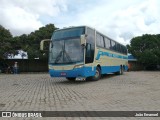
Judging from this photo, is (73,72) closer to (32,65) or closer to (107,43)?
(107,43)

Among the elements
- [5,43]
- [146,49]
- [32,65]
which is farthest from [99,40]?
[146,49]

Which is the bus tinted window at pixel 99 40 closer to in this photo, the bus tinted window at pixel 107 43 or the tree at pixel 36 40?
the bus tinted window at pixel 107 43

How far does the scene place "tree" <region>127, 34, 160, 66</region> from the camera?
44.4 meters

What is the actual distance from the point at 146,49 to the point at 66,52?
112 feet

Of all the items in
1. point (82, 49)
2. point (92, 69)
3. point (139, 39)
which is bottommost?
point (92, 69)

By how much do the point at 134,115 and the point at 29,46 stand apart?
30.4m

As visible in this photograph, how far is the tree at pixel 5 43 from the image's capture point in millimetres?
33562

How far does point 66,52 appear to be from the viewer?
52.1 feet

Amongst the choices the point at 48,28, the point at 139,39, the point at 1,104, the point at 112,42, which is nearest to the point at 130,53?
the point at 139,39

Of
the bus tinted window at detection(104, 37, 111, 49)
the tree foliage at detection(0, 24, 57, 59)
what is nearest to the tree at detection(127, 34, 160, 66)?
the tree foliage at detection(0, 24, 57, 59)

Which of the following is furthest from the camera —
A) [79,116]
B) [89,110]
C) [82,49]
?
[82,49]

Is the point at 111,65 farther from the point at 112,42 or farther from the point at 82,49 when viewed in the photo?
the point at 82,49

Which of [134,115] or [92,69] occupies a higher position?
[92,69]

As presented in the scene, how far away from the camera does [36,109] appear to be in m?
7.69
